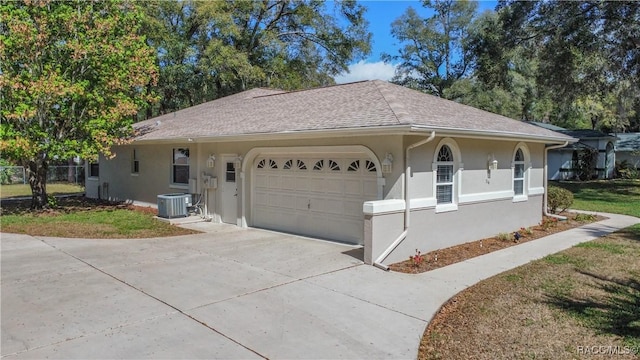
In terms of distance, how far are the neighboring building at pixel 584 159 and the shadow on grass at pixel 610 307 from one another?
27017mm

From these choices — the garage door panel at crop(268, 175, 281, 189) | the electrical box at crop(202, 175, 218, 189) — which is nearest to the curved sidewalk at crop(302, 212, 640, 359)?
the garage door panel at crop(268, 175, 281, 189)

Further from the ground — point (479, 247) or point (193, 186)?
point (193, 186)

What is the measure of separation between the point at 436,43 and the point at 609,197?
1942 centimetres

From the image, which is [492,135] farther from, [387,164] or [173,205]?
[173,205]

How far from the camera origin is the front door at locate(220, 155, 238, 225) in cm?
1260

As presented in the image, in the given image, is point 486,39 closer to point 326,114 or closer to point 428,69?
point 428,69

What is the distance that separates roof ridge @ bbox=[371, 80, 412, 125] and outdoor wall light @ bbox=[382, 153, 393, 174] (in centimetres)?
79

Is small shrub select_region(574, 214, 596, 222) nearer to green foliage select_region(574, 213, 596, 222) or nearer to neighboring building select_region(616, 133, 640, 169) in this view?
green foliage select_region(574, 213, 596, 222)

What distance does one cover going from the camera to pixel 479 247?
32.9 ft

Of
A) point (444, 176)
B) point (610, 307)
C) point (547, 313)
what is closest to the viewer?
point (547, 313)

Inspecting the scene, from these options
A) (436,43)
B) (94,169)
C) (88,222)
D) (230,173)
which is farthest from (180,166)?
(436,43)

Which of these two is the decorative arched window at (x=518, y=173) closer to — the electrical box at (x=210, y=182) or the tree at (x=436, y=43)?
the electrical box at (x=210, y=182)

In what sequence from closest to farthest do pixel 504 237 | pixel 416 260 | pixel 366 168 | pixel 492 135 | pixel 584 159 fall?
pixel 416 260 < pixel 366 168 < pixel 492 135 < pixel 504 237 < pixel 584 159

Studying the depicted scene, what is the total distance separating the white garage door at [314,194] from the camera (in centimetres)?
Result: 971
